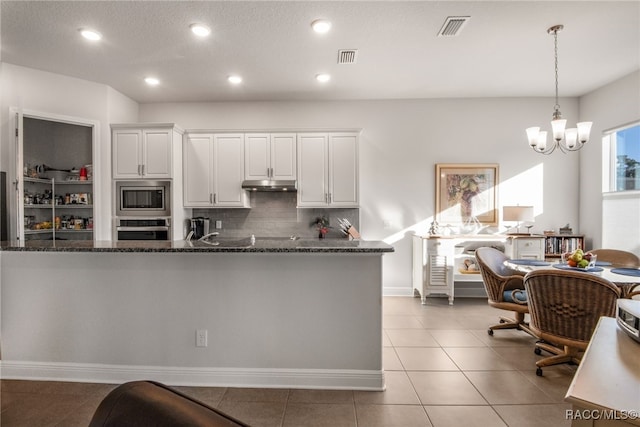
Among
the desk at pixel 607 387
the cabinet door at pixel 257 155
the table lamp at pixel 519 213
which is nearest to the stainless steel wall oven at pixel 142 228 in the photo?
the cabinet door at pixel 257 155

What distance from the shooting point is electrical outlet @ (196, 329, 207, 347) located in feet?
7.61

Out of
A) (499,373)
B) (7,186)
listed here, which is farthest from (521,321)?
(7,186)

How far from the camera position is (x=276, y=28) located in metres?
2.89

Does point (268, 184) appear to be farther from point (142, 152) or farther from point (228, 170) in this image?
point (142, 152)

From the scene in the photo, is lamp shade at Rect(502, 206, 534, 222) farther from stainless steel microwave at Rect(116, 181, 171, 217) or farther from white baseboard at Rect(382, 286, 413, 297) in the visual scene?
stainless steel microwave at Rect(116, 181, 171, 217)

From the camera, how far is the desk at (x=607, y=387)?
2.20ft

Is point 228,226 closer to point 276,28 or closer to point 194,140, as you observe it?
point 194,140

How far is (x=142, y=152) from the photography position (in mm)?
4309

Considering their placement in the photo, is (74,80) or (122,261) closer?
(122,261)

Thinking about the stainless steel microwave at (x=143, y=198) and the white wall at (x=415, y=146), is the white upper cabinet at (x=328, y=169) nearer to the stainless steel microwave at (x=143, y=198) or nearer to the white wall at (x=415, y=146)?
the white wall at (x=415, y=146)

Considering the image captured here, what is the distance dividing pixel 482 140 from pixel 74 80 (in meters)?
5.68

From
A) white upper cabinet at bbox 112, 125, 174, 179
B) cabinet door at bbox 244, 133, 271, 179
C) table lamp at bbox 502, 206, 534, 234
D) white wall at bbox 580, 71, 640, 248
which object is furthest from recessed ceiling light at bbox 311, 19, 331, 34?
white wall at bbox 580, 71, 640, 248

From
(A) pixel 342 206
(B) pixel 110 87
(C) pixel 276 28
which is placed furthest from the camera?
(A) pixel 342 206

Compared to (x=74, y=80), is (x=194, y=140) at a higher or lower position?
lower
